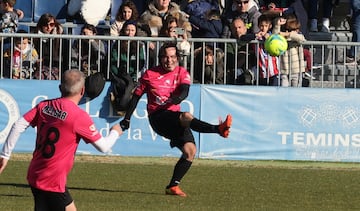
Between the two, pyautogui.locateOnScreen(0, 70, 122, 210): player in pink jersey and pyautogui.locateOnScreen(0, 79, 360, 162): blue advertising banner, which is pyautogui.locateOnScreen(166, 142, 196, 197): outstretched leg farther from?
pyautogui.locateOnScreen(0, 70, 122, 210): player in pink jersey

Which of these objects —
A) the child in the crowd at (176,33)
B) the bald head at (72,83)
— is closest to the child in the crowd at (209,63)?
the child in the crowd at (176,33)

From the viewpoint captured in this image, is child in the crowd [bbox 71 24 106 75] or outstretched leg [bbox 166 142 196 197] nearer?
outstretched leg [bbox 166 142 196 197]

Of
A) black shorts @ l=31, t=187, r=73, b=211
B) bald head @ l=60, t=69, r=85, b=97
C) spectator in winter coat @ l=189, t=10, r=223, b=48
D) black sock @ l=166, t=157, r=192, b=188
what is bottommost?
black sock @ l=166, t=157, r=192, b=188

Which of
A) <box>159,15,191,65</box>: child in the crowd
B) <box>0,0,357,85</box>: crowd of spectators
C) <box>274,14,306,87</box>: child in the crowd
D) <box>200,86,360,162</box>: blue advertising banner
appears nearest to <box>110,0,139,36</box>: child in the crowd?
<box>0,0,357,85</box>: crowd of spectators

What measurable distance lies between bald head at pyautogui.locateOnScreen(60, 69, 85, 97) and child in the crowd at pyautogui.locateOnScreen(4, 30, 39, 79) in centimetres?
974

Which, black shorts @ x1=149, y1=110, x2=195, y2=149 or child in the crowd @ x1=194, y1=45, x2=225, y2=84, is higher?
child in the crowd @ x1=194, y1=45, x2=225, y2=84

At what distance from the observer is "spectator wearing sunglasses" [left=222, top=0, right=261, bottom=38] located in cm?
1975

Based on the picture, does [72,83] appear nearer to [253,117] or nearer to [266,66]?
[253,117]

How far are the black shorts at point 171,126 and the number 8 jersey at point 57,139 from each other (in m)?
Result: 4.87

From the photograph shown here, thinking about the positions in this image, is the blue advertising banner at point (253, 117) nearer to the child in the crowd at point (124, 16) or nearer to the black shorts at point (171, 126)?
the child in the crowd at point (124, 16)

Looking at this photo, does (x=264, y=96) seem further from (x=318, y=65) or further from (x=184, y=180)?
(x=184, y=180)

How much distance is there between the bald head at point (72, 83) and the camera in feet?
29.5

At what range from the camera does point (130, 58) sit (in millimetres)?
18781

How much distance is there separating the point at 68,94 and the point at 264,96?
9601 mm
